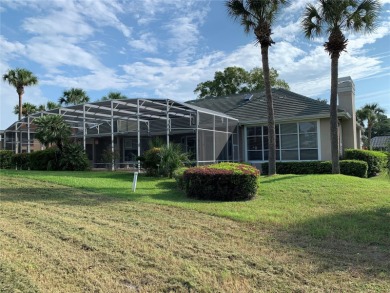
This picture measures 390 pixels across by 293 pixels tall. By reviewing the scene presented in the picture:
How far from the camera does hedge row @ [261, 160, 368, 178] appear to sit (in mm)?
16656

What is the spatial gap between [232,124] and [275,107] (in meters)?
3.07

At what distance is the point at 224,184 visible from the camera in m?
9.81

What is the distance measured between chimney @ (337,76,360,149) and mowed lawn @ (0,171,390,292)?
517 inches

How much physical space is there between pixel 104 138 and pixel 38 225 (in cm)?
2215

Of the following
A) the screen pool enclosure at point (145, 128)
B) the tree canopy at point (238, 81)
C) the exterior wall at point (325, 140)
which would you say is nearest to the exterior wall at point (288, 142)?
the exterior wall at point (325, 140)

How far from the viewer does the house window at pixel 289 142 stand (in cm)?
1955

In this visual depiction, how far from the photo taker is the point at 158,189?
451 inches

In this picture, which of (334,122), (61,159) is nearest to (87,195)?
(61,159)

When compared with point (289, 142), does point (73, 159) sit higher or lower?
lower

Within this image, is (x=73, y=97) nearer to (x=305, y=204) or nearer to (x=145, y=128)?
(x=145, y=128)

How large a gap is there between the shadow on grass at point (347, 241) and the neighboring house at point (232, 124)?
10.2m

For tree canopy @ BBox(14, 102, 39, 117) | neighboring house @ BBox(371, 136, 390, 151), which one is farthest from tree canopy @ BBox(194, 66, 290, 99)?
tree canopy @ BBox(14, 102, 39, 117)

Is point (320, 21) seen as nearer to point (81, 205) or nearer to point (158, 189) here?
point (158, 189)

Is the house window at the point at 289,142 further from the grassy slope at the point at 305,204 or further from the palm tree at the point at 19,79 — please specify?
the palm tree at the point at 19,79
